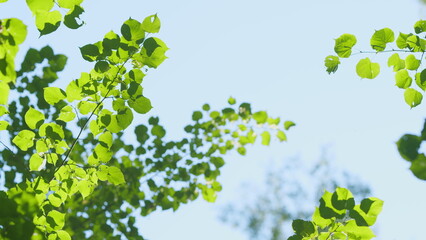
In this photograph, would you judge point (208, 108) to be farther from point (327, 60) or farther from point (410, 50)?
point (410, 50)

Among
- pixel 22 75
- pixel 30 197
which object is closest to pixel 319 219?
pixel 30 197

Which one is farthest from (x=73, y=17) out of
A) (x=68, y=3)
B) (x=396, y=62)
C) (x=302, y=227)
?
(x=396, y=62)

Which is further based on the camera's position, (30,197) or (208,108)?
(208,108)

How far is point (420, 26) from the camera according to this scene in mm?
1453

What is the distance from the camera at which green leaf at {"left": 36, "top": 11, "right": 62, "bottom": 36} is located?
1.16 m

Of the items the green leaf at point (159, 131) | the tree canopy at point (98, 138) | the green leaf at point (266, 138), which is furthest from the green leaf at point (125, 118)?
the green leaf at point (266, 138)

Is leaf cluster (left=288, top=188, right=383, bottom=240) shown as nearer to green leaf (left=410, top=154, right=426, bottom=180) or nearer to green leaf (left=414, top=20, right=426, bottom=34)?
green leaf (left=410, top=154, right=426, bottom=180)

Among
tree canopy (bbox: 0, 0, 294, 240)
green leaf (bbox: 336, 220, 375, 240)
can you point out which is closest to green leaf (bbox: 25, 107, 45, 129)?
tree canopy (bbox: 0, 0, 294, 240)

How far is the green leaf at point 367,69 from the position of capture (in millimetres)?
1531

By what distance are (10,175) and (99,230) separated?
69 cm

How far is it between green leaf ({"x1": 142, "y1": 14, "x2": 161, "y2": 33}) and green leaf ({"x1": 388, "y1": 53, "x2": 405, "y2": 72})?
928 millimetres

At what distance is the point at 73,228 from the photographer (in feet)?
8.24

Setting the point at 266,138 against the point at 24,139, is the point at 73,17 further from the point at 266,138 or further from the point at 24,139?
the point at 266,138

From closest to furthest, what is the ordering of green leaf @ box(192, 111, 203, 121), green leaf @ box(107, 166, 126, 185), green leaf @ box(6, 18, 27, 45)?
green leaf @ box(6, 18, 27, 45) < green leaf @ box(107, 166, 126, 185) < green leaf @ box(192, 111, 203, 121)
